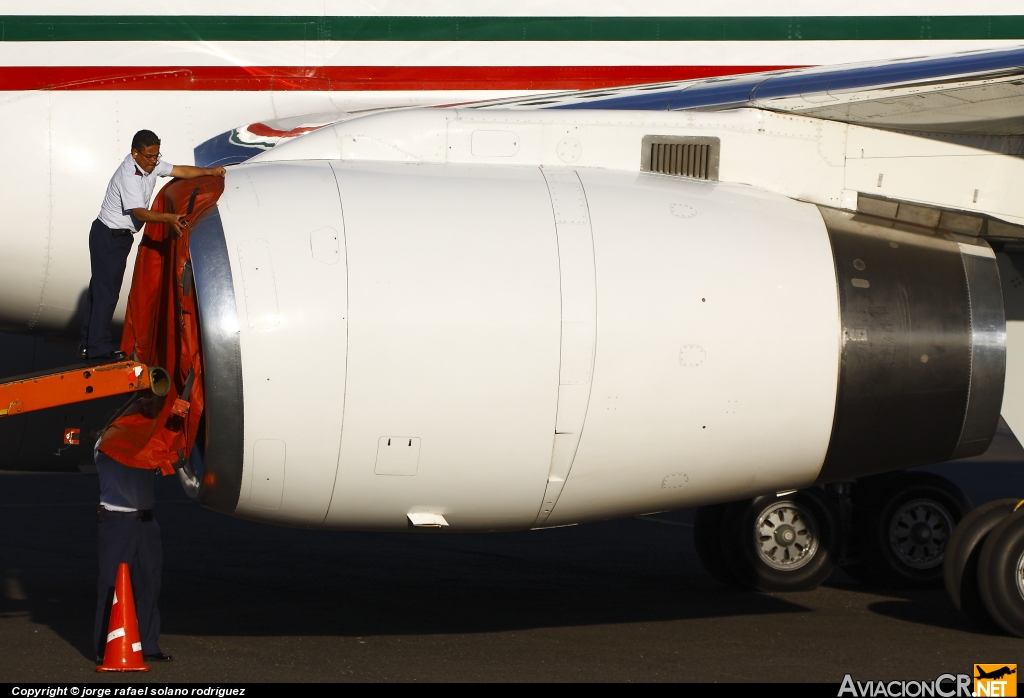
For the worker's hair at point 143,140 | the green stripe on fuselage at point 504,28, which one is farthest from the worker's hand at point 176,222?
the green stripe on fuselage at point 504,28

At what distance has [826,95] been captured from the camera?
7.23m

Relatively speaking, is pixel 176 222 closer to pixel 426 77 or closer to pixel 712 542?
pixel 426 77

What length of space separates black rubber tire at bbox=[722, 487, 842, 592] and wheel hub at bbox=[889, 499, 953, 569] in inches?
17.2

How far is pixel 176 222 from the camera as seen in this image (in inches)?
263

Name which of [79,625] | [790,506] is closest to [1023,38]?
[790,506]

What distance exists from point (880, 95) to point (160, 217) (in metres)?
3.83

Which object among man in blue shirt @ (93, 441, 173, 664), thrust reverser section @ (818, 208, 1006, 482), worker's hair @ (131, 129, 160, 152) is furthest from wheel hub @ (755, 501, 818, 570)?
worker's hair @ (131, 129, 160, 152)

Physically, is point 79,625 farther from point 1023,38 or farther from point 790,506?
point 1023,38

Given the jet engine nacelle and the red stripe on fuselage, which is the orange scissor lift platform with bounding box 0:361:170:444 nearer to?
the jet engine nacelle

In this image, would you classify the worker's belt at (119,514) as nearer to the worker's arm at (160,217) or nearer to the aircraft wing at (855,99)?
the worker's arm at (160,217)

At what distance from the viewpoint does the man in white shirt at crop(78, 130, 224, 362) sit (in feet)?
23.1

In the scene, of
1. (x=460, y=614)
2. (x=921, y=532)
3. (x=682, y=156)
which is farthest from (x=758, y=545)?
(x=682, y=156)

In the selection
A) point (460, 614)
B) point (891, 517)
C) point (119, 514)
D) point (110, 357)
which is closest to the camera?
point (119, 514)

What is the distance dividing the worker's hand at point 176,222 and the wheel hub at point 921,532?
5.75 metres
